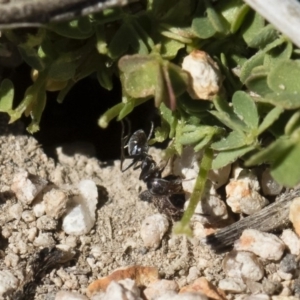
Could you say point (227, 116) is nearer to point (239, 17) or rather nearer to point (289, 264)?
point (239, 17)

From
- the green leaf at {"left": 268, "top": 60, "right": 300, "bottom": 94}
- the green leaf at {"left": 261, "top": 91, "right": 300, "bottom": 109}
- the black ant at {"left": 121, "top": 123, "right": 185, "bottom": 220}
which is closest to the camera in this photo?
the green leaf at {"left": 261, "top": 91, "right": 300, "bottom": 109}

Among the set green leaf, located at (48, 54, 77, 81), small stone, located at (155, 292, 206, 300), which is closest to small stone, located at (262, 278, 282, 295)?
small stone, located at (155, 292, 206, 300)

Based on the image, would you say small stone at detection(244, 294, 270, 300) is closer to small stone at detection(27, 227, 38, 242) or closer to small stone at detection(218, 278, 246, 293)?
small stone at detection(218, 278, 246, 293)

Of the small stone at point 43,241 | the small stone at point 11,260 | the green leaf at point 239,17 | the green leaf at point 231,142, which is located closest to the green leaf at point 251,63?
the green leaf at point 239,17

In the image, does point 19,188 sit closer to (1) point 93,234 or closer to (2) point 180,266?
(1) point 93,234

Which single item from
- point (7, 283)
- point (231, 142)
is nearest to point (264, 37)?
point (231, 142)

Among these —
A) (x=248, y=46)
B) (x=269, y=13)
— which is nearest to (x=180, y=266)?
(x=248, y=46)

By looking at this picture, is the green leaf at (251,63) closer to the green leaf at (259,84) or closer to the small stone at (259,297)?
the green leaf at (259,84)
